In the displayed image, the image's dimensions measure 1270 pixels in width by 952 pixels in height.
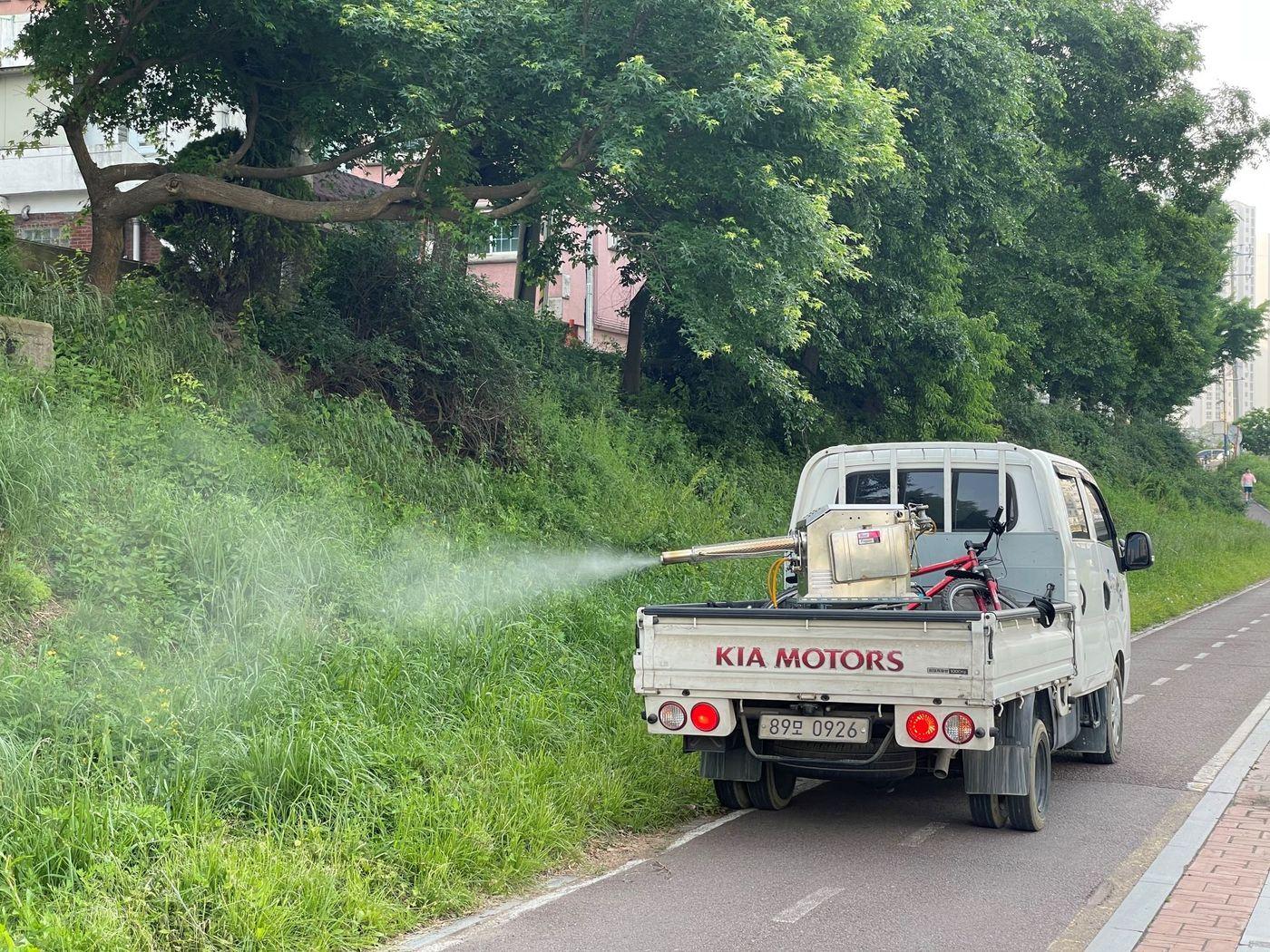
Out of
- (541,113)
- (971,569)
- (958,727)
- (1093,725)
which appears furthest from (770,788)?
(541,113)

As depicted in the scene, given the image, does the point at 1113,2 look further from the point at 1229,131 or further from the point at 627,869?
the point at 627,869

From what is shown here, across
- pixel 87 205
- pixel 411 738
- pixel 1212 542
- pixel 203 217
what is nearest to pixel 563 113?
pixel 203 217

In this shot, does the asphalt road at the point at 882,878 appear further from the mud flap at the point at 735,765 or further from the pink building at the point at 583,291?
the pink building at the point at 583,291

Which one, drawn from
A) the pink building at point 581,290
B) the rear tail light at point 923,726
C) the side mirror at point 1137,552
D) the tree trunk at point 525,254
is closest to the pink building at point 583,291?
the pink building at point 581,290

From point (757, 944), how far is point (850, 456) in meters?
4.99

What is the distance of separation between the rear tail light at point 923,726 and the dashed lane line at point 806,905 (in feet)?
2.99

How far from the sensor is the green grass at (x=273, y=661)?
5.70m

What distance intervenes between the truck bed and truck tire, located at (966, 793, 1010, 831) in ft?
2.40

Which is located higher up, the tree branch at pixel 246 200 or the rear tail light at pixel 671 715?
the tree branch at pixel 246 200

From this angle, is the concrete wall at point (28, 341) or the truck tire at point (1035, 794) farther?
the concrete wall at point (28, 341)

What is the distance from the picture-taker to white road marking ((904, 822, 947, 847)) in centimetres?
746

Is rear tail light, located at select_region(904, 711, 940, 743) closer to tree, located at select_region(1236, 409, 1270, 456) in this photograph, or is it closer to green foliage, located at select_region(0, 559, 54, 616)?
green foliage, located at select_region(0, 559, 54, 616)

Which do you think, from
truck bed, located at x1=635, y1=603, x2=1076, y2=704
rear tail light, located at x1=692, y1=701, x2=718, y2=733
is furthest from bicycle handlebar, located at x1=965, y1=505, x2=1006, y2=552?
rear tail light, located at x1=692, y1=701, x2=718, y2=733

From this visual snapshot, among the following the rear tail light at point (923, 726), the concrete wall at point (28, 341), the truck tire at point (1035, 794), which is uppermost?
the concrete wall at point (28, 341)
